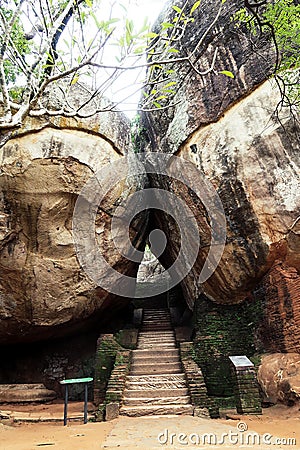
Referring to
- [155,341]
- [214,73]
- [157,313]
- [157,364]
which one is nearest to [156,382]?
[157,364]

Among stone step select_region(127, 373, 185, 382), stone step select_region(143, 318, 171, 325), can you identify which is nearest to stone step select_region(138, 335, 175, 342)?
stone step select_region(143, 318, 171, 325)

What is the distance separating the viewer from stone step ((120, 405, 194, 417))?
18.8 feet

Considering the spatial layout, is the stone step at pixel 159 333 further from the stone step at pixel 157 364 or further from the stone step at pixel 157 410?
the stone step at pixel 157 410

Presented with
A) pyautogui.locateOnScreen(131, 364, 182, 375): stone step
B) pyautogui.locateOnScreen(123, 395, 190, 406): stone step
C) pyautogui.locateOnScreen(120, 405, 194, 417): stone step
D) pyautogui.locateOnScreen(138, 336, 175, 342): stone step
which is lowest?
pyautogui.locateOnScreen(120, 405, 194, 417): stone step

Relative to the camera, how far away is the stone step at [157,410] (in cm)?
573

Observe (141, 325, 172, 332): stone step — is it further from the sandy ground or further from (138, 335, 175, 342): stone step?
the sandy ground

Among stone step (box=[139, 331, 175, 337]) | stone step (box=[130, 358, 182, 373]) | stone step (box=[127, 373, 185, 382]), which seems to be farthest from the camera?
stone step (box=[139, 331, 175, 337])

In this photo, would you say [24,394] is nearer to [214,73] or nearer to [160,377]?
[160,377]

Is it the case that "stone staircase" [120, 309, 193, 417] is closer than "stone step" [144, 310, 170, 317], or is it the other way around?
"stone staircase" [120, 309, 193, 417]
